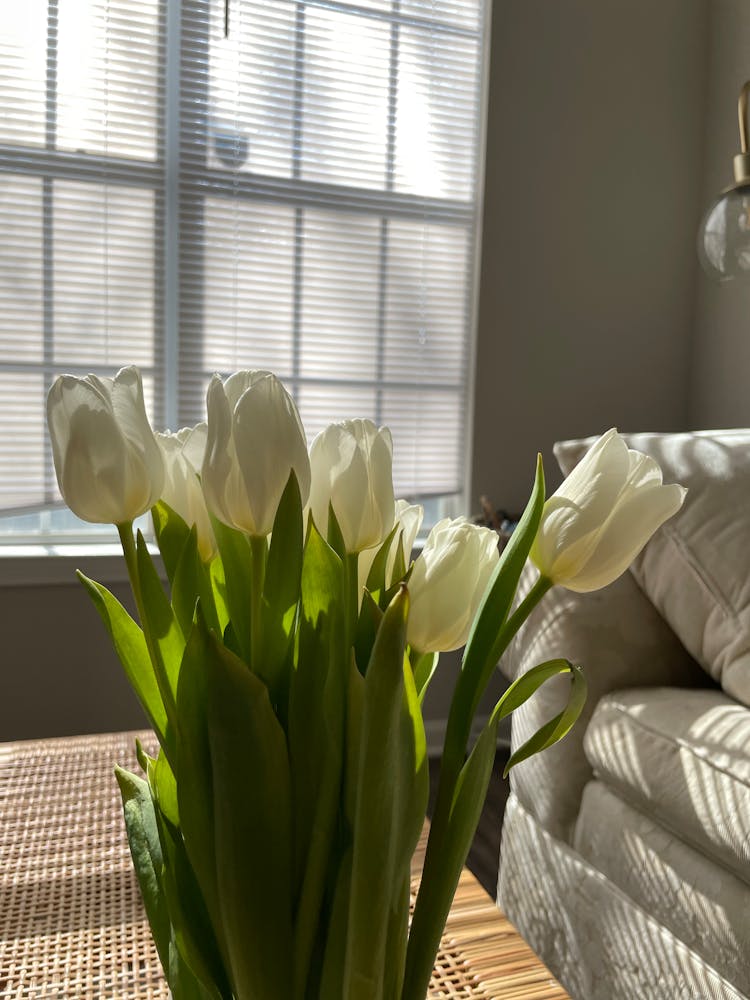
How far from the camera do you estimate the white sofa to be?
1147 mm

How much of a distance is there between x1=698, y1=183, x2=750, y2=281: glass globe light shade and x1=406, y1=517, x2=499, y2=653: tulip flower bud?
60.9 inches

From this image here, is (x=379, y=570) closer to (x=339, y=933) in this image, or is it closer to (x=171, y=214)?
(x=339, y=933)

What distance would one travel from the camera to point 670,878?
1208mm

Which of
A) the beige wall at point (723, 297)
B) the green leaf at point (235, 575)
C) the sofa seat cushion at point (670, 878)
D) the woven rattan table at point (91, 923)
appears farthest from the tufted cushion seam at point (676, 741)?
the beige wall at point (723, 297)

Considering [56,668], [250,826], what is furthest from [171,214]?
[250,826]

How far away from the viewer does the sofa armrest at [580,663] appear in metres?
1.47

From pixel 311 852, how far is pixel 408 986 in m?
0.10

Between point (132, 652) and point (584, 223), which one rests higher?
point (584, 223)

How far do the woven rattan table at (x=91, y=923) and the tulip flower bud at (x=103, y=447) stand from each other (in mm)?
482

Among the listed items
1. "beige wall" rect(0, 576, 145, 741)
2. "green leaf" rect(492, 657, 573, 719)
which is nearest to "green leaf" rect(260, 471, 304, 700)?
"green leaf" rect(492, 657, 573, 719)

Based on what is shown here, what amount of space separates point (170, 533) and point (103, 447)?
79 millimetres

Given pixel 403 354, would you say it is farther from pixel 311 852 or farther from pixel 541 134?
pixel 311 852

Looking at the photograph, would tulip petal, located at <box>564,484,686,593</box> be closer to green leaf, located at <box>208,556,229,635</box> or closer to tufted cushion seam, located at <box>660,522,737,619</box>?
green leaf, located at <box>208,556,229,635</box>

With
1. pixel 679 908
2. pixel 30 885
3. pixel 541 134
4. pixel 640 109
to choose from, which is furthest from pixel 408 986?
pixel 640 109
